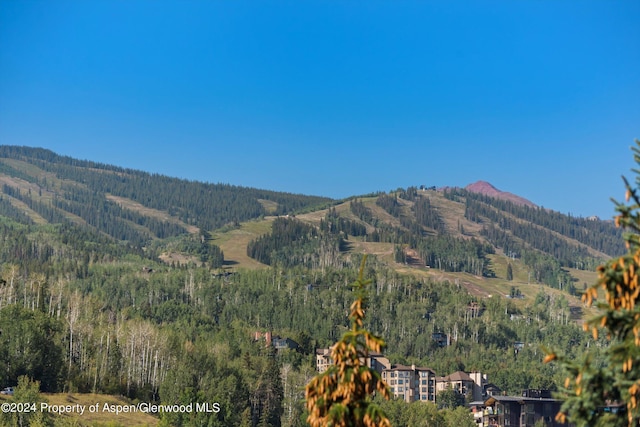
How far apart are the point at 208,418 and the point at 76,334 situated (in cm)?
3811

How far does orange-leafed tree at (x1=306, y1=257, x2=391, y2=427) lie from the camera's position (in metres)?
21.4

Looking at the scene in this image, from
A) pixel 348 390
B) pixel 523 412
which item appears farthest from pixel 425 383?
pixel 348 390

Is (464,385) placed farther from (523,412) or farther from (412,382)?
(523,412)

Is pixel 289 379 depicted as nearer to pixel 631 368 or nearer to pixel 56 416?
pixel 56 416

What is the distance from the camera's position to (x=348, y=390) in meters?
21.6

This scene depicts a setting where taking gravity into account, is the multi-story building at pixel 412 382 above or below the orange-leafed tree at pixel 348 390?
below

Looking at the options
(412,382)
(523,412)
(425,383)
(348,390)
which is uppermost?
(348,390)

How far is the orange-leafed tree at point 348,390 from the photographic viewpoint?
21.4 metres

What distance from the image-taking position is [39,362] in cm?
12712

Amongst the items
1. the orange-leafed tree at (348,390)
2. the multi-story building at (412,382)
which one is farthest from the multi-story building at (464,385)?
the orange-leafed tree at (348,390)

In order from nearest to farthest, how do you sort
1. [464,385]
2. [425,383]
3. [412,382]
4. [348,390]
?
[348,390] → [412,382] → [464,385] → [425,383]

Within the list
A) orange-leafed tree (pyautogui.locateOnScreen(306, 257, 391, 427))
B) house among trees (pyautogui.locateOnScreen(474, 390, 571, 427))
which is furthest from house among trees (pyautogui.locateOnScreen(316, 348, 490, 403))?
orange-leafed tree (pyautogui.locateOnScreen(306, 257, 391, 427))

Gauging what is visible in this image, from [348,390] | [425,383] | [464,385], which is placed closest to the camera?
[348,390]

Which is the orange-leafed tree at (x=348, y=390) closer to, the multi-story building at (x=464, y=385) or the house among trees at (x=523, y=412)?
the house among trees at (x=523, y=412)
